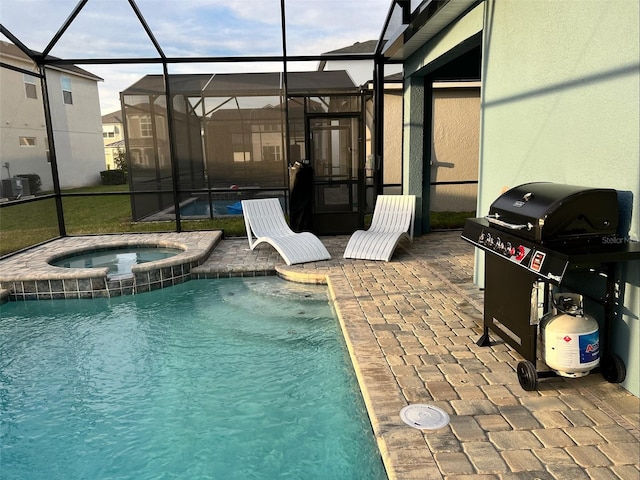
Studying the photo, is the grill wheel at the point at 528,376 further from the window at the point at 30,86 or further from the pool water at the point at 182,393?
the window at the point at 30,86

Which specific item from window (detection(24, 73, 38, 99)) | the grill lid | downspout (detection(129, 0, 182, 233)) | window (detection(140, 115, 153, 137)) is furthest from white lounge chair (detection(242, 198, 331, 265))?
window (detection(24, 73, 38, 99))

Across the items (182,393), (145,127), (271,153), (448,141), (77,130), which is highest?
(77,130)

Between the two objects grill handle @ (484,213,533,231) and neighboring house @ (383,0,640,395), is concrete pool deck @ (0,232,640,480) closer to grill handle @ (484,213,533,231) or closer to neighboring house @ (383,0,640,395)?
neighboring house @ (383,0,640,395)

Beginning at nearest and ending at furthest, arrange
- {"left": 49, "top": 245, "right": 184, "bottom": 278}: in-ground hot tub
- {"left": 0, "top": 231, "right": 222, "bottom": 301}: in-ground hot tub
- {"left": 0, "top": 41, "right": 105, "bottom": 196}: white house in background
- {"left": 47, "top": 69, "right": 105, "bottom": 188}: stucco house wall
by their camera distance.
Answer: {"left": 0, "top": 231, "right": 222, "bottom": 301}: in-ground hot tub < {"left": 49, "top": 245, "right": 184, "bottom": 278}: in-ground hot tub < {"left": 0, "top": 41, "right": 105, "bottom": 196}: white house in background < {"left": 47, "top": 69, "right": 105, "bottom": 188}: stucco house wall

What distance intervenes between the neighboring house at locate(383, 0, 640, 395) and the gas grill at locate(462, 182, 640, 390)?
0.48 ft

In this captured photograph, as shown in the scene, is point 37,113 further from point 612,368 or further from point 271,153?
point 612,368

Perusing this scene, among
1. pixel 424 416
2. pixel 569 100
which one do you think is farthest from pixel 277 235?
pixel 424 416

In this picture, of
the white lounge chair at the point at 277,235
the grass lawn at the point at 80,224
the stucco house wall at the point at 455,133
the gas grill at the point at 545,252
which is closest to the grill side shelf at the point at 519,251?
the gas grill at the point at 545,252

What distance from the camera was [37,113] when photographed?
378 inches

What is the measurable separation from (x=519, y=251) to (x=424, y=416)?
1135 mm

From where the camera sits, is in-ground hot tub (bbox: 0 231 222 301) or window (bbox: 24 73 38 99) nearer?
in-ground hot tub (bbox: 0 231 222 301)

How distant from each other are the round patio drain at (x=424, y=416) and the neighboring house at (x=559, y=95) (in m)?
1.21

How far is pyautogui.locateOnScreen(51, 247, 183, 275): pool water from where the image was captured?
689cm

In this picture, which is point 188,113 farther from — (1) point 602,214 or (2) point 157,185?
(1) point 602,214
